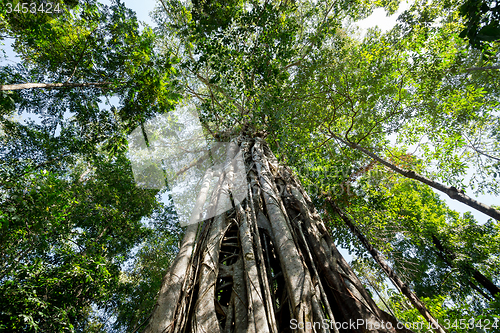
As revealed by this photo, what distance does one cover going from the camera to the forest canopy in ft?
10.6

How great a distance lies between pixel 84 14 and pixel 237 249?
423cm

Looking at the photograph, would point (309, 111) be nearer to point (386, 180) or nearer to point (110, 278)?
point (386, 180)

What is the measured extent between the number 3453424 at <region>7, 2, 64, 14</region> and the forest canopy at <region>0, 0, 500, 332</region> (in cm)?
4

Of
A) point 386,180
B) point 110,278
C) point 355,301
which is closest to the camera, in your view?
point 355,301

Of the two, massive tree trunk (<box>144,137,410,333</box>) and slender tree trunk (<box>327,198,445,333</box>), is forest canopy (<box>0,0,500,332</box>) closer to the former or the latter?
slender tree trunk (<box>327,198,445,333</box>)

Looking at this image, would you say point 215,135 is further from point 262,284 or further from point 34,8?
A: point 262,284

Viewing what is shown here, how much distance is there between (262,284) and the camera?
1.84 meters

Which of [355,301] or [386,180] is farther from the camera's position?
[386,180]

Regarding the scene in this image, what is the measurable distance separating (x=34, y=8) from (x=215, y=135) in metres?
4.28

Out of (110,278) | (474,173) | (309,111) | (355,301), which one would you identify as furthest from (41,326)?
(474,173)

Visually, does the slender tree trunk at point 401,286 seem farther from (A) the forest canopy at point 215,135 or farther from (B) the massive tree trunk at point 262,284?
(B) the massive tree trunk at point 262,284

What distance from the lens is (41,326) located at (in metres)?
3.11

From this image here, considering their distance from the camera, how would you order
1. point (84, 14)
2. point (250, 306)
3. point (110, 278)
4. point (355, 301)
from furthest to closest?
point (110, 278)
point (84, 14)
point (355, 301)
point (250, 306)

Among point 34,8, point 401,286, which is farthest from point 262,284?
point 34,8
